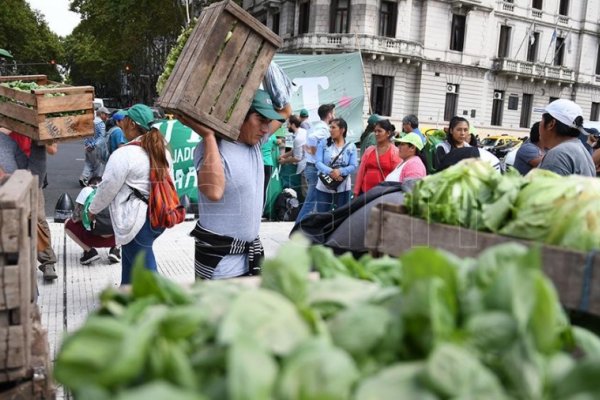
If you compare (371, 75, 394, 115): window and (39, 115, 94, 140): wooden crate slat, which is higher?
(371, 75, 394, 115): window

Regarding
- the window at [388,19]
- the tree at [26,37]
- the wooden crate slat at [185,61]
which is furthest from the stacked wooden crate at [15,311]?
the tree at [26,37]

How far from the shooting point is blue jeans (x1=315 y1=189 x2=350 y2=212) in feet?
25.1

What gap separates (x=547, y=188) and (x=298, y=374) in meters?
1.47

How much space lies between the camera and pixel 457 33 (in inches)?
1518

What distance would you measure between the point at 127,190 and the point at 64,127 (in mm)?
1146

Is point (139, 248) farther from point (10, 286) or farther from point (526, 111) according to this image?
point (526, 111)

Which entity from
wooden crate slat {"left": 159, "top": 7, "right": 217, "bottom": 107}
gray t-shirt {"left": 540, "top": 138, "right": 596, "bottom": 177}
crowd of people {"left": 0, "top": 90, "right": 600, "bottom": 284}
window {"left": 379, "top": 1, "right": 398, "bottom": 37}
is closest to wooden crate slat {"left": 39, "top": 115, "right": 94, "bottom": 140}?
crowd of people {"left": 0, "top": 90, "right": 600, "bottom": 284}

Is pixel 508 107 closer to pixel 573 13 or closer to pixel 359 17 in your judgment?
pixel 573 13

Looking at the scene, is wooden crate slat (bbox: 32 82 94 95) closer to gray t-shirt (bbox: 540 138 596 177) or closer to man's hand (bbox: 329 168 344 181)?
man's hand (bbox: 329 168 344 181)

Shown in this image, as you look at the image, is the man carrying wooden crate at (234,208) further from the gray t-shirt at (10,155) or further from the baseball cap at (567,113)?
the gray t-shirt at (10,155)

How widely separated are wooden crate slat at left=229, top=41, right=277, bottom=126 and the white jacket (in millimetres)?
1497

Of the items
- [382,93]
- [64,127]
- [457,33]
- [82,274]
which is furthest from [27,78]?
[457,33]

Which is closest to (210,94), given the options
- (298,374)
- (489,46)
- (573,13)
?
(298,374)

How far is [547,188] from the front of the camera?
2.13m
